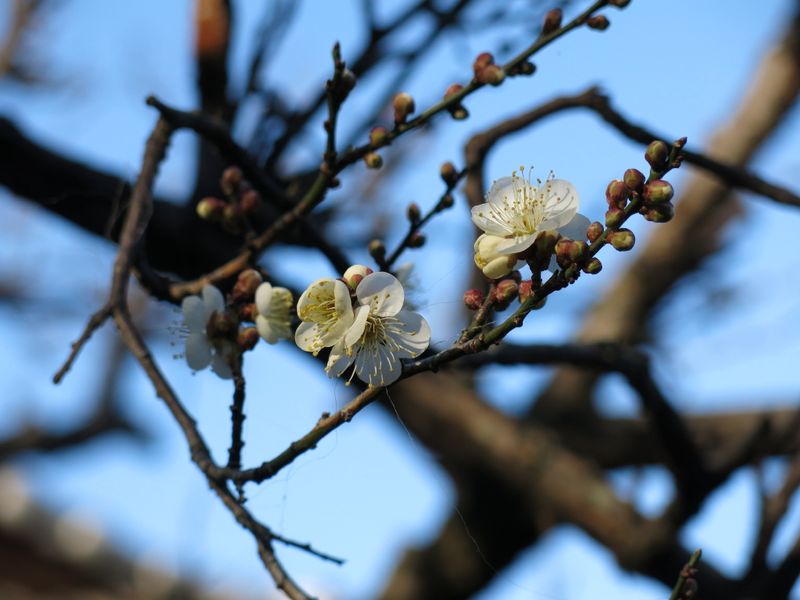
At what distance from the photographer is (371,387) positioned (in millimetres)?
895

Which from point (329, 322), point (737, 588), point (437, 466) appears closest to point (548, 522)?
point (437, 466)

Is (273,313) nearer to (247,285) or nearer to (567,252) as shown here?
(247,285)

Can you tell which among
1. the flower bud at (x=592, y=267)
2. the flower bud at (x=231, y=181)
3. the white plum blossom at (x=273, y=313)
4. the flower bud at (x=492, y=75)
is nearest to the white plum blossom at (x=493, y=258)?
the flower bud at (x=592, y=267)

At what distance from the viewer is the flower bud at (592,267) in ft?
2.90

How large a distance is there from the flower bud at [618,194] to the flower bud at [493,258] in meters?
0.13

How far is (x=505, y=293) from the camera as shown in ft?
3.15

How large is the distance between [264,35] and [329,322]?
151 centimetres

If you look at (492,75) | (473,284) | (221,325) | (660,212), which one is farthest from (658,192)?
(473,284)

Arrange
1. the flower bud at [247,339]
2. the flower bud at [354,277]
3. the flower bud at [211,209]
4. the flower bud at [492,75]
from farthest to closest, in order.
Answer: the flower bud at [211,209] → the flower bud at [492,75] → the flower bud at [247,339] → the flower bud at [354,277]

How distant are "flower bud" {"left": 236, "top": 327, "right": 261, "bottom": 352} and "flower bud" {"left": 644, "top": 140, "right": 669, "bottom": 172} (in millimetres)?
557

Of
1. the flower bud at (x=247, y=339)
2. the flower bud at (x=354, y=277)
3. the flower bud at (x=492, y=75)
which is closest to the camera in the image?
the flower bud at (x=354, y=277)

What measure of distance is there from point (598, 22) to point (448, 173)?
349 mm

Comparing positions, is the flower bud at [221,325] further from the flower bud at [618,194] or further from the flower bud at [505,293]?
the flower bud at [618,194]

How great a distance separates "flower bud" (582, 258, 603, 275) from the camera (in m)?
0.88
